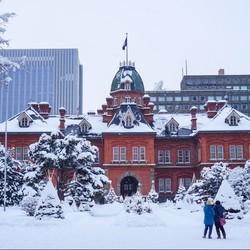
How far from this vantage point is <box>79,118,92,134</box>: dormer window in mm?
54969

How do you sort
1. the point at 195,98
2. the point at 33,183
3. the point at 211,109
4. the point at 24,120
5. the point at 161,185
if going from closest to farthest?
the point at 33,183 → the point at 24,120 → the point at 161,185 → the point at 211,109 → the point at 195,98

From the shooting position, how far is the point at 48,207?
22.4m

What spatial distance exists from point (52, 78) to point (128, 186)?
366 ft

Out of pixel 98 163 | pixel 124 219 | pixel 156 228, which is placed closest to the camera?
pixel 156 228

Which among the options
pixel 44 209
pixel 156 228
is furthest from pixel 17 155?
pixel 156 228

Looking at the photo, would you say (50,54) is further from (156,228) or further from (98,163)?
(156,228)

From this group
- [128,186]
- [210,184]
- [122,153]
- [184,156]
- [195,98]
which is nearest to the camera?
[210,184]

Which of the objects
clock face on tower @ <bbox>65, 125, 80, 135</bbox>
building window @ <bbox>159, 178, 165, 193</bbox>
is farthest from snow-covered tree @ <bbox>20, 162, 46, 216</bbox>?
building window @ <bbox>159, 178, 165, 193</bbox>

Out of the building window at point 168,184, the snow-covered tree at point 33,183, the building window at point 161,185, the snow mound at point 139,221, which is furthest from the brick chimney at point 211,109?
the snow mound at point 139,221

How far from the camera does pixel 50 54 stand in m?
165

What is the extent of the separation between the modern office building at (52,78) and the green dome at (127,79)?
287 ft

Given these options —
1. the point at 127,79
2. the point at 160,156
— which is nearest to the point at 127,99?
the point at 127,79

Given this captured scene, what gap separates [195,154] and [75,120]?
1684cm

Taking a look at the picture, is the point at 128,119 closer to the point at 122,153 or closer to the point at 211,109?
the point at 122,153
